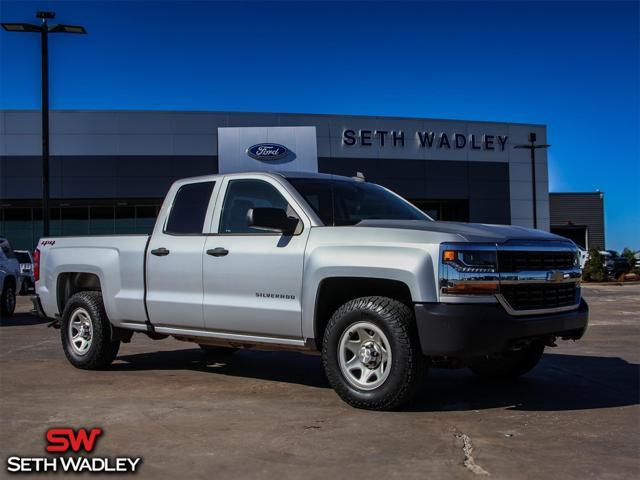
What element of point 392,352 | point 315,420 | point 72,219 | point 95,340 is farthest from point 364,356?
point 72,219

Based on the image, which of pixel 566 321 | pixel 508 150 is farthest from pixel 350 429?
pixel 508 150

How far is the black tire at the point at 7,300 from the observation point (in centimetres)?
1388

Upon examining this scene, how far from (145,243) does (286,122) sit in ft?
88.1

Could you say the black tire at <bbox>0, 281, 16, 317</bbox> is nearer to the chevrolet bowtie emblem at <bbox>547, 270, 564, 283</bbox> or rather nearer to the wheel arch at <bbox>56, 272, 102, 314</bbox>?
the wheel arch at <bbox>56, 272, 102, 314</bbox>

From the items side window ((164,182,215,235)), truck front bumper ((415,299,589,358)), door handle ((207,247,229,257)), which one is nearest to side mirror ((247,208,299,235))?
door handle ((207,247,229,257))

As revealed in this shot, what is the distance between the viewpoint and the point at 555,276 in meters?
5.36

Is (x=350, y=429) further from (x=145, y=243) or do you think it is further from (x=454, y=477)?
(x=145, y=243)

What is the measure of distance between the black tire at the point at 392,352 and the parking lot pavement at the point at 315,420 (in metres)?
0.13

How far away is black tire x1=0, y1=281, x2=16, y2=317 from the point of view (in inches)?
547

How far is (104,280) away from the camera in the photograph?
716cm

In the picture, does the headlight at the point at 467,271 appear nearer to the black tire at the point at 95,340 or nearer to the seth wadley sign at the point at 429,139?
the black tire at the point at 95,340

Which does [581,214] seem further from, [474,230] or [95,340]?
[474,230]

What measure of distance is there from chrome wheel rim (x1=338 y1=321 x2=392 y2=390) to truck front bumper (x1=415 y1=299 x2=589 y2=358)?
37 cm

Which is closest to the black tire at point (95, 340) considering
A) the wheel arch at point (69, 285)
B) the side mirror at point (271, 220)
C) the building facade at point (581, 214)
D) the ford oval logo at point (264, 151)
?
the wheel arch at point (69, 285)
